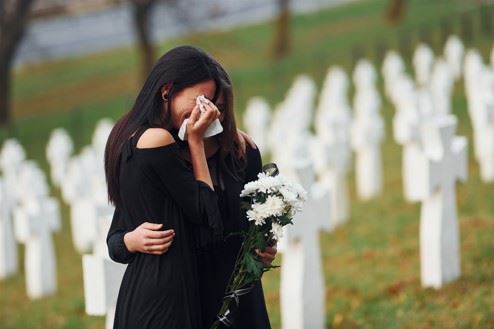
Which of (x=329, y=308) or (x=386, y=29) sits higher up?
(x=386, y=29)

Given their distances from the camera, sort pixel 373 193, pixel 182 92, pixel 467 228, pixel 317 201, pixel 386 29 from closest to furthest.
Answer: pixel 182 92, pixel 317 201, pixel 467 228, pixel 373 193, pixel 386 29

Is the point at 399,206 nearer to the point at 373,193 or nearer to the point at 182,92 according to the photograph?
the point at 373,193

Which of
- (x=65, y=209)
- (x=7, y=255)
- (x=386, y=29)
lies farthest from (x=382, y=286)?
(x=386, y=29)

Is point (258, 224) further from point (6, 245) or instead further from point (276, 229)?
point (6, 245)

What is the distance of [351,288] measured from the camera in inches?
378

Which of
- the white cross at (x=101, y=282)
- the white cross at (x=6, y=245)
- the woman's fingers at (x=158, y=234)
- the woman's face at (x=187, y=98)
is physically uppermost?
the woman's face at (x=187, y=98)

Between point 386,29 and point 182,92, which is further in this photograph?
point 386,29

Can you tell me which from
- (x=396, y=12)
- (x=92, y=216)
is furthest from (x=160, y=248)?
(x=396, y=12)

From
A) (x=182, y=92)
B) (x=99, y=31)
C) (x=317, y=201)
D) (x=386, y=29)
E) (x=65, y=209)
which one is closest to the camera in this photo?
(x=182, y=92)

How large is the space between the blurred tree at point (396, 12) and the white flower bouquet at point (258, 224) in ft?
105

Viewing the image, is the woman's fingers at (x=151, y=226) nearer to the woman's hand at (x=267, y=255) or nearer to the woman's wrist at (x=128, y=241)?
the woman's wrist at (x=128, y=241)

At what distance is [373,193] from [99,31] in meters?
28.4

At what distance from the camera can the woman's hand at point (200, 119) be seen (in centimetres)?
522

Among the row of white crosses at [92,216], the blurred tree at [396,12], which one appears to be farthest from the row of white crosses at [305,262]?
the blurred tree at [396,12]
